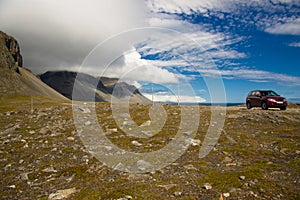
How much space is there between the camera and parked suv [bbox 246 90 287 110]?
30.4m

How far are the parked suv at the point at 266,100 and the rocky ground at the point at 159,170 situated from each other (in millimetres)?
10312

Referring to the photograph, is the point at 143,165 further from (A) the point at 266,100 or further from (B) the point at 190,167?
(A) the point at 266,100

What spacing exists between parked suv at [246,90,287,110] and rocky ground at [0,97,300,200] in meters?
10.3

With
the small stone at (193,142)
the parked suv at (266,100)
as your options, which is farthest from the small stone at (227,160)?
the parked suv at (266,100)

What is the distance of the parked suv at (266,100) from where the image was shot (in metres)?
30.4

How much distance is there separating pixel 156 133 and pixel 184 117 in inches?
316

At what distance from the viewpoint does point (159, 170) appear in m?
12.2

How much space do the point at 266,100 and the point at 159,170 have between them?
2457 cm

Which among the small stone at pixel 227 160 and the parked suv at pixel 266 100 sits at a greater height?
the parked suv at pixel 266 100

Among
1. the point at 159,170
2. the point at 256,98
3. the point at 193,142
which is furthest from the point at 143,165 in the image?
the point at 256,98

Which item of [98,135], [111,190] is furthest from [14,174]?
[98,135]

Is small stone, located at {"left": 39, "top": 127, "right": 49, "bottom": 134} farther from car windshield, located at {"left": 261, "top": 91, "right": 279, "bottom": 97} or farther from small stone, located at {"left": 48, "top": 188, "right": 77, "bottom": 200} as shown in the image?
car windshield, located at {"left": 261, "top": 91, "right": 279, "bottom": 97}

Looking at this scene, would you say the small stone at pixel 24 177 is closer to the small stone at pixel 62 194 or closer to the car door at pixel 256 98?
the small stone at pixel 62 194

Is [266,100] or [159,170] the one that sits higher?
[266,100]
